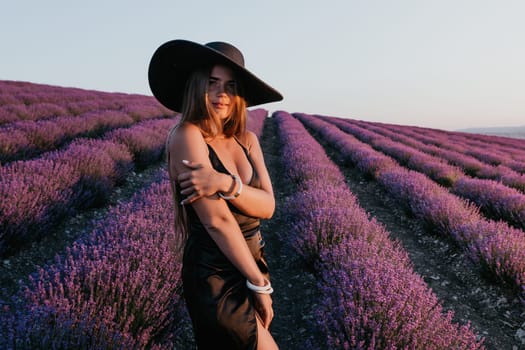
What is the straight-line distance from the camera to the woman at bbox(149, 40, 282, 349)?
1.16 m

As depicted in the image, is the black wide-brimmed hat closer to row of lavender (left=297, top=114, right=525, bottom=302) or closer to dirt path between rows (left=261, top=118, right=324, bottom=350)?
dirt path between rows (left=261, top=118, right=324, bottom=350)

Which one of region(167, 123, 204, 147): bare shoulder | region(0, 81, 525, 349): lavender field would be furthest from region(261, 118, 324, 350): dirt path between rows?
region(167, 123, 204, 147): bare shoulder

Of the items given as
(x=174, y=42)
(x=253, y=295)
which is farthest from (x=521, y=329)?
(x=174, y=42)

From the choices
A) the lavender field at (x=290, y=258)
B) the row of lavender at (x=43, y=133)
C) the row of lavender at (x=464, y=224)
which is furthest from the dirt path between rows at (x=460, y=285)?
A: the row of lavender at (x=43, y=133)

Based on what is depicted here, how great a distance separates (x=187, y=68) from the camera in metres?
1.32

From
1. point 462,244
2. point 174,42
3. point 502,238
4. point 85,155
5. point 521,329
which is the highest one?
point 174,42

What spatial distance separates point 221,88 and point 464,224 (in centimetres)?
387

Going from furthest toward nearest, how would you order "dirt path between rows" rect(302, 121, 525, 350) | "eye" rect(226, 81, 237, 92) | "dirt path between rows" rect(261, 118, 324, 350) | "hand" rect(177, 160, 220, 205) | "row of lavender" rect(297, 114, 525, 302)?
"row of lavender" rect(297, 114, 525, 302), "dirt path between rows" rect(302, 121, 525, 350), "dirt path between rows" rect(261, 118, 324, 350), "eye" rect(226, 81, 237, 92), "hand" rect(177, 160, 220, 205)

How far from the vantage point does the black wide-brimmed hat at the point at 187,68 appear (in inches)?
47.6

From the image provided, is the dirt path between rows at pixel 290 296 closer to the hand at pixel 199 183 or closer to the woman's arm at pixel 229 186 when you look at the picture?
the woman's arm at pixel 229 186

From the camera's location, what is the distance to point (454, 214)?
4422 millimetres

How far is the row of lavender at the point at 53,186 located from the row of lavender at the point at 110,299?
3.47 ft

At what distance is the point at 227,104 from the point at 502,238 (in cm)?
336

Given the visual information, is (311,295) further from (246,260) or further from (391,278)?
(246,260)
